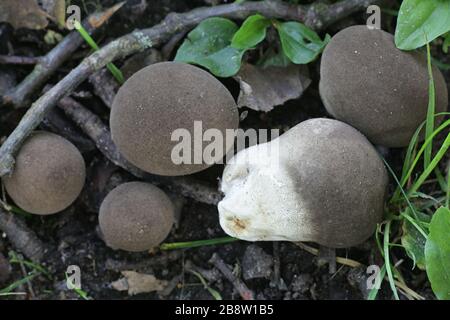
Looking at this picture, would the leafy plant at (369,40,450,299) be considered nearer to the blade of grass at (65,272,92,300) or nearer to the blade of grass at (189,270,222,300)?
the blade of grass at (189,270,222,300)

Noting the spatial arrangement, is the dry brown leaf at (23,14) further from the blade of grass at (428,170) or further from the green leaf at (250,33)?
the blade of grass at (428,170)

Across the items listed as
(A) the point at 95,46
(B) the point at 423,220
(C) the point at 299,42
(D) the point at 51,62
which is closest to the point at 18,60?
(D) the point at 51,62

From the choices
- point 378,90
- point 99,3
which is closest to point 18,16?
point 99,3

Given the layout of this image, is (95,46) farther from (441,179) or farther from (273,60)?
(441,179)

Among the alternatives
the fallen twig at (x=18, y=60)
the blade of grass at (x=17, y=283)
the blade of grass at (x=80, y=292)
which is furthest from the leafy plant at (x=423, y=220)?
the fallen twig at (x=18, y=60)

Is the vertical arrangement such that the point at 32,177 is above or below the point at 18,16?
below
